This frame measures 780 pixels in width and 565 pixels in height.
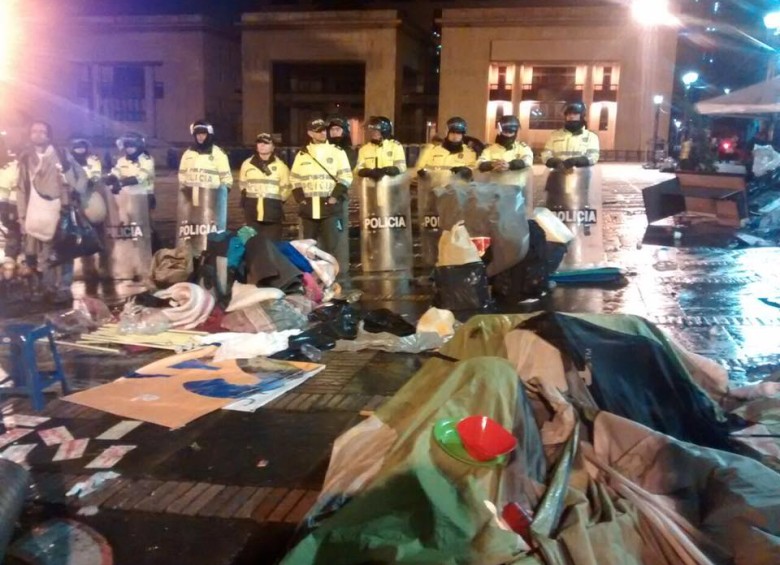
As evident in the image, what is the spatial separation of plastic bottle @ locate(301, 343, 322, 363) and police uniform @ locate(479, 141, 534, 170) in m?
4.20

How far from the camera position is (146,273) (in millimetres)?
9812

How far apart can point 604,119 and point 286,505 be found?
3100 centimetres

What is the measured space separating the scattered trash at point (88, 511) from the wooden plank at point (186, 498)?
0.35 metres

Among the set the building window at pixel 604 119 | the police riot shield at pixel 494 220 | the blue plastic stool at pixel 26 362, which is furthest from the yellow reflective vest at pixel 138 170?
the building window at pixel 604 119

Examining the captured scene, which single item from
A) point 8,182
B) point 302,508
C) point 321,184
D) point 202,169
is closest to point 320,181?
point 321,184

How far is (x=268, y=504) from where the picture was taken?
3799 mm

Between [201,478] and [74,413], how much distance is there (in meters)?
1.46

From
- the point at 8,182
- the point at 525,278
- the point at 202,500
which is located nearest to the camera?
the point at 202,500

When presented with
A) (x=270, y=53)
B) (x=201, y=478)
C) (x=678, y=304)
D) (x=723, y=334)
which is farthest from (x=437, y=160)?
(x=270, y=53)

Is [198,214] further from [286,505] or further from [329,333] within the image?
[286,505]

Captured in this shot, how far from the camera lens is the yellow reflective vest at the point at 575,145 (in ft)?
31.0

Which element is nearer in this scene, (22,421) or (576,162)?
(22,421)

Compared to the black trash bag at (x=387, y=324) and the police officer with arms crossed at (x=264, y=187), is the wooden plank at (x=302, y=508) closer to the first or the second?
the black trash bag at (x=387, y=324)

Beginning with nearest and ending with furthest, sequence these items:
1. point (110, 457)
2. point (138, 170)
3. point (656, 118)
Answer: point (110, 457) → point (138, 170) → point (656, 118)
